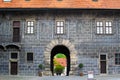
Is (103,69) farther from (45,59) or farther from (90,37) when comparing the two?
(45,59)

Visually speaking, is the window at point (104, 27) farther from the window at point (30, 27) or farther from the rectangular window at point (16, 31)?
the rectangular window at point (16, 31)

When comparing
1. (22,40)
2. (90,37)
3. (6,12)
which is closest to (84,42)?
(90,37)

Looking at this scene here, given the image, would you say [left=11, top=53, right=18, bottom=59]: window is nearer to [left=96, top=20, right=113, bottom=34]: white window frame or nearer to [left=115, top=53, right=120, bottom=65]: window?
[left=96, top=20, right=113, bottom=34]: white window frame

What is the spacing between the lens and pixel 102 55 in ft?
108

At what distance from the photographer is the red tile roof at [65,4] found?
33.2 meters

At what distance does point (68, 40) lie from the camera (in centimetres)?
3319

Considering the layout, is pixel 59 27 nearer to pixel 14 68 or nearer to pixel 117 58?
pixel 14 68

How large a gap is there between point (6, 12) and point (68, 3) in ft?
19.3

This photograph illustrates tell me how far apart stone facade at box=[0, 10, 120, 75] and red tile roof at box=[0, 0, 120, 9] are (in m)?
0.49

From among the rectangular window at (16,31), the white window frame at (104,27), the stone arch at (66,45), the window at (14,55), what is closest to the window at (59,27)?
the stone arch at (66,45)

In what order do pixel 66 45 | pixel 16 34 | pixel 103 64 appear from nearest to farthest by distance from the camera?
pixel 103 64, pixel 66 45, pixel 16 34

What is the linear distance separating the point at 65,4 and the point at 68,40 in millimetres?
3396

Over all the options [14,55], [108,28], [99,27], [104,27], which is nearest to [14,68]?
[14,55]

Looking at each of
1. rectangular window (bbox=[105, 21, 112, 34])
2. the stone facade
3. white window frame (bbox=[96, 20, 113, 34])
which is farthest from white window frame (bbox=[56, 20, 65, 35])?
rectangular window (bbox=[105, 21, 112, 34])
